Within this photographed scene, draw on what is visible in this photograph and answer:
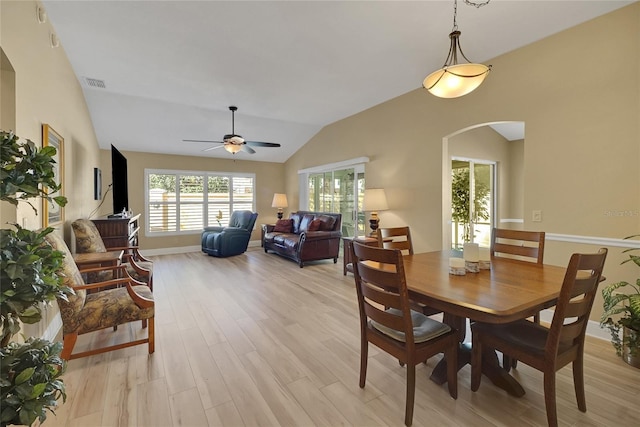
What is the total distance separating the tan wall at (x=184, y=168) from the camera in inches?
257

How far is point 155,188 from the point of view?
270 inches

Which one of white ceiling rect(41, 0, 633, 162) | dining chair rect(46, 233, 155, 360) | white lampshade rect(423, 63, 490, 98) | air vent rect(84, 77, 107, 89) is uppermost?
air vent rect(84, 77, 107, 89)

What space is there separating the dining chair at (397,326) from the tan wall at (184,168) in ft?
20.0

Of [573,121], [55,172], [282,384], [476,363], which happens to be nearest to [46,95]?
[55,172]

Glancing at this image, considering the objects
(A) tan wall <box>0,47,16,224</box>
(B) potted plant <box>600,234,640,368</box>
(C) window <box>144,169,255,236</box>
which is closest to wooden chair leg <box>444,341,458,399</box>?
(B) potted plant <box>600,234,640,368</box>

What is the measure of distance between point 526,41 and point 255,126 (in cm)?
461

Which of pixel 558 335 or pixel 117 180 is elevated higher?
pixel 117 180

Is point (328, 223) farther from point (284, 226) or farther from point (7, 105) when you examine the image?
point (7, 105)

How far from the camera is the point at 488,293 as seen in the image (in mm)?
1514

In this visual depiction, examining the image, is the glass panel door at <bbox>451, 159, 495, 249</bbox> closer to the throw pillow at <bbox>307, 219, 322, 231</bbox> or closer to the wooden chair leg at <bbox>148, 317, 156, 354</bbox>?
the throw pillow at <bbox>307, 219, 322, 231</bbox>

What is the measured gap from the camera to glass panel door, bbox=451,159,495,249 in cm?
522

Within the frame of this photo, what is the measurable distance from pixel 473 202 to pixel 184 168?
20.6 feet

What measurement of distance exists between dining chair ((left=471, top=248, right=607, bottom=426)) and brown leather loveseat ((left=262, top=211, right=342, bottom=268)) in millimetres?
3788

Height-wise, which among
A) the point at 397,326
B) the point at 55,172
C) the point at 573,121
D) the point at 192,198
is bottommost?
the point at 397,326
